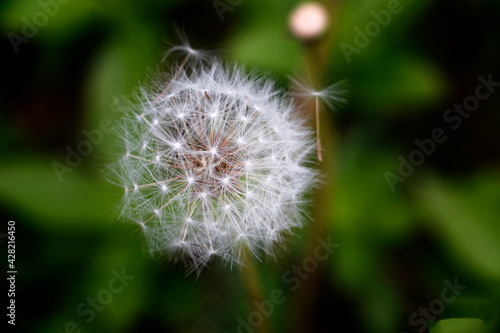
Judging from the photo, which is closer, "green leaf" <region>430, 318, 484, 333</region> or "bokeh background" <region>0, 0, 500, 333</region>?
"green leaf" <region>430, 318, 484, 333</region>

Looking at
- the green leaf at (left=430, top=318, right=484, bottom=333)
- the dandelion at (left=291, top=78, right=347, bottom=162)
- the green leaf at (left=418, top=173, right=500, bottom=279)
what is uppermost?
the dandelion at (left=291, top=78, right=347, bottom=162)

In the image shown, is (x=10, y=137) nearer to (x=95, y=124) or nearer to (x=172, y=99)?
(x=95, y=124)

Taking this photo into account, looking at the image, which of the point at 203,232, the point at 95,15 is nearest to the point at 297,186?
the point at 203,232

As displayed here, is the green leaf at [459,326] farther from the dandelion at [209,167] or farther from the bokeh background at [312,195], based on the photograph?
the dandelion at [209,167]

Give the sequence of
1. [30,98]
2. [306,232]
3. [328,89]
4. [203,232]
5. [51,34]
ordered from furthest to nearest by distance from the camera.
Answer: [30,98] → [51,34] → [306,232] → [328,89] → [203,232]

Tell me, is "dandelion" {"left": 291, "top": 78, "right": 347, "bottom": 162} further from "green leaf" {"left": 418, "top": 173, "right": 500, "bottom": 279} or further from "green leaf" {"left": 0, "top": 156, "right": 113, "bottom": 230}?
"green leaf" {"left": 0, "top": 156, "right": 113, "bottom": 230}

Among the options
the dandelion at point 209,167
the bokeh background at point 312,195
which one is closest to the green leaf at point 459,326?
the bokeh background at point 312,195

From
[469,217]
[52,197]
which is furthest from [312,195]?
[52,197]

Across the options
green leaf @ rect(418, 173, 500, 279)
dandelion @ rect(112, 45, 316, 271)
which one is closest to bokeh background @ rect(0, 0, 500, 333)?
green leaf @ rect(418, 173, 500, 279)
